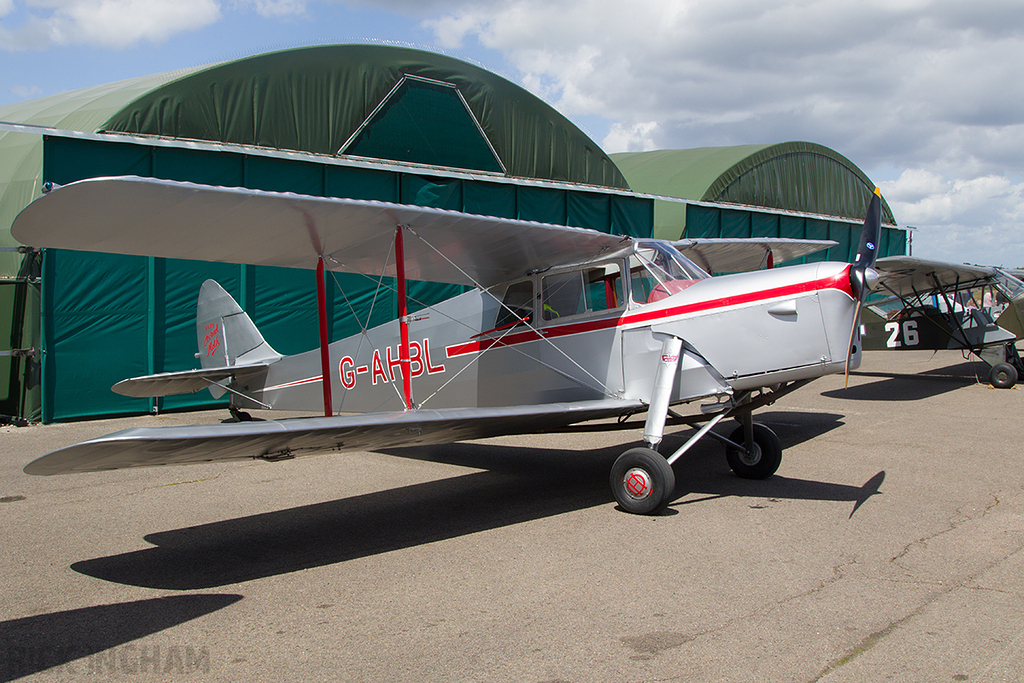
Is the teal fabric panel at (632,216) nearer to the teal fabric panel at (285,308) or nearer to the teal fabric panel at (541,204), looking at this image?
the teal fabric panel at (541,204)

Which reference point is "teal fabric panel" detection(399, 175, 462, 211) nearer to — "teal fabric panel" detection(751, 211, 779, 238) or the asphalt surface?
the asphalt surface

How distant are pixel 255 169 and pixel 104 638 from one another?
11.0m

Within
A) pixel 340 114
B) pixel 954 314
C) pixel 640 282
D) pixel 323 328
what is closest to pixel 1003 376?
pixel 954 314

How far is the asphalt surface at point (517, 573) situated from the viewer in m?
3.32

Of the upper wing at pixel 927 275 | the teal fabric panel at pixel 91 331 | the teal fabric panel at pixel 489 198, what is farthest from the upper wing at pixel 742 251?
the teal fabric panel at pixel 91 331

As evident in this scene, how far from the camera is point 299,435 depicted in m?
4.63

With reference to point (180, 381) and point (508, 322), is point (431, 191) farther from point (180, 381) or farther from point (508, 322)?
point (508, 322)

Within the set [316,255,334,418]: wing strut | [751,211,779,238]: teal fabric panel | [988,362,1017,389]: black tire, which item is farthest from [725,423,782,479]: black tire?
[751,211,779,238]: teal fabric panel

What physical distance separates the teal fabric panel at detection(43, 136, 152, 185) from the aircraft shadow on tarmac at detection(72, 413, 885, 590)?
7.80 m

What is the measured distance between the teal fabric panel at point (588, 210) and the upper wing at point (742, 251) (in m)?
7.17

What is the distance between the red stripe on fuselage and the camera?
5.77 m

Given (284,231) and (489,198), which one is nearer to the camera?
(284,231)

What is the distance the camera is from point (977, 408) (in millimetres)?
11672

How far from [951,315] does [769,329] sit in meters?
11.9
